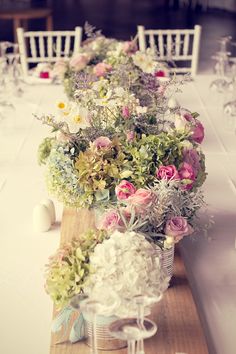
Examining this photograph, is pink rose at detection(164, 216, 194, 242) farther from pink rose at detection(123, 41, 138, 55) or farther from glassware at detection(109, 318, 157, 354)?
pink rose at detection(123, 41, 138, 55)

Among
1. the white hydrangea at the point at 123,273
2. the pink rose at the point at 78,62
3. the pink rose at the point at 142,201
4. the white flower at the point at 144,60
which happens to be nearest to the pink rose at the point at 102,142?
the pink rose at the point at 142,201

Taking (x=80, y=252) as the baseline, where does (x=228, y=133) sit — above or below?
below

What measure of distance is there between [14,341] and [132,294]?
1.59ft

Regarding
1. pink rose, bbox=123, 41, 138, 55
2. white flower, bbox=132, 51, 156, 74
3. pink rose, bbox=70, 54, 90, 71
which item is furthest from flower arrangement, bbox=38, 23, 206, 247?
pink rose, bbox=123, 41, 138, 55

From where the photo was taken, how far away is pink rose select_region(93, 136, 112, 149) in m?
1.99

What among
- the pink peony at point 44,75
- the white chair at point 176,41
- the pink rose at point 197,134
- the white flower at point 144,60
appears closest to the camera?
the pink rose at point 197,134

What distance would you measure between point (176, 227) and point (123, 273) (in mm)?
408

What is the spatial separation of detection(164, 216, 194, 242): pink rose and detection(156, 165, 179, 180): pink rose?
0.17 meters

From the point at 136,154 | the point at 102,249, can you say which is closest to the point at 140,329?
the point at 102,249

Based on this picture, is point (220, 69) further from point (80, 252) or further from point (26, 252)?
point (80, 252)

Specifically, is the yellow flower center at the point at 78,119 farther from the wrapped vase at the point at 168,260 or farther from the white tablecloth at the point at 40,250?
the wrapped vase at the point at 168,260

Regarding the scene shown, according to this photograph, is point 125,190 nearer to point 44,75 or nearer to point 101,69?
point 101,69

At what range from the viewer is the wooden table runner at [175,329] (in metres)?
1.55

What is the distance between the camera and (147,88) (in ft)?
9.56
